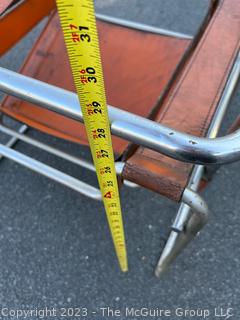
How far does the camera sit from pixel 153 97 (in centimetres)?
118

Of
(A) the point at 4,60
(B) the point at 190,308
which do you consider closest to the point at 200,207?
(B) the point at 190,308

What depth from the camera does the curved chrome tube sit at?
51 cm

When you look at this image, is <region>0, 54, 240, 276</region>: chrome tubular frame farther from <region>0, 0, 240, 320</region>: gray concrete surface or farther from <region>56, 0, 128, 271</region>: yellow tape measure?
<region>0, 0, 240, 320</region>: gray concrete surface

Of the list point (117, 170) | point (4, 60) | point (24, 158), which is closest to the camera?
point (117, 170)

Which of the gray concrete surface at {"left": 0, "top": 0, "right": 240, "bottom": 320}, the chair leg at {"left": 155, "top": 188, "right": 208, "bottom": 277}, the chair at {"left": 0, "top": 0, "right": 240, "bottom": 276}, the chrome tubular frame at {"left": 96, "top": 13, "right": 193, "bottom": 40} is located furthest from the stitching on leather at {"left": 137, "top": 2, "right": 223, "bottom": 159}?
the gray concrete surface at {"left": 0, "top": 0, "right": 240, "bottom": 320}

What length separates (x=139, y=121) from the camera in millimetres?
542

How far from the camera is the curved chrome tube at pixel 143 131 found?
0.51 metres

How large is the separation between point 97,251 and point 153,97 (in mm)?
553

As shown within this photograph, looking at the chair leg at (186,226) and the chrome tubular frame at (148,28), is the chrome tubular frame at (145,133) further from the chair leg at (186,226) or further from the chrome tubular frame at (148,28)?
the chrome tubular frame at (148,28)

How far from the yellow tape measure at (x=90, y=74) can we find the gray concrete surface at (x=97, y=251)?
23.9 inches

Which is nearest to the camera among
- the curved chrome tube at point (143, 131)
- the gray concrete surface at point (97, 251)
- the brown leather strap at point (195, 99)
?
the curved chrome tube at point (143, 131)

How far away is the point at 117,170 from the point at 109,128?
0.13 metres

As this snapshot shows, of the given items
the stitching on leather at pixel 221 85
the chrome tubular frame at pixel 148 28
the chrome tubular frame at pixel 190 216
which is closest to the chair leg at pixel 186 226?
the chrome tubular frame at pixel 190 216

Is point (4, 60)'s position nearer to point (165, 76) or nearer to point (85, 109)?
point (165, 76)
